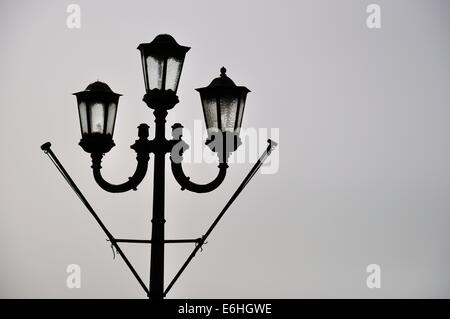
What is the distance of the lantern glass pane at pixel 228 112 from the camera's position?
445 cm

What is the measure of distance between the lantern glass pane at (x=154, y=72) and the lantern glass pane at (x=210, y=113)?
1.54 feet

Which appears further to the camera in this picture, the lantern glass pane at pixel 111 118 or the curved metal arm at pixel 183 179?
the lantern glass pane at pixel 111 118

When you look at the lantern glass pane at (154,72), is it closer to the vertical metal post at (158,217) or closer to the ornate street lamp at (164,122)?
the ornate street lamp at (164,122)

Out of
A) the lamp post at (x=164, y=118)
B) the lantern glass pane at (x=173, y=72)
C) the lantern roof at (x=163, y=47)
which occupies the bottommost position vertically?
the lamp post at (x=164, y=118)

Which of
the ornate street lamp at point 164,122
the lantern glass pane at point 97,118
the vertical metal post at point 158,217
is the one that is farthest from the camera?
the lantern glass pane at point 97,118

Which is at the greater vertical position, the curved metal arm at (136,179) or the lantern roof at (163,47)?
the lantern roof at (163,47)

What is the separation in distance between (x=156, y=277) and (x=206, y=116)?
1.55 meters

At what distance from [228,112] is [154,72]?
81cm

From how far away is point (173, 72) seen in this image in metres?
4.55

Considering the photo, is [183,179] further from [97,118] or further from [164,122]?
[97,118]

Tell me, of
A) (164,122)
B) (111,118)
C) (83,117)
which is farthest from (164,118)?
(83,117)

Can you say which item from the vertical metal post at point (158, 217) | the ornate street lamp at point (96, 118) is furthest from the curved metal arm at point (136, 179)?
the ornate street lamp at point (96, 118)
